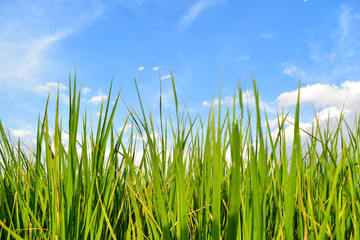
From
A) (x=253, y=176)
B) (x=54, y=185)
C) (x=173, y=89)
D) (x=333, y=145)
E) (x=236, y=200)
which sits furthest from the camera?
(x=333, y=145)

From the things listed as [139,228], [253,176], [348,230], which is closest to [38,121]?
[139,228]

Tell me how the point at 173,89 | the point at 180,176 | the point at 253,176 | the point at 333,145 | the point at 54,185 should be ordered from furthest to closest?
1. the point at 333,145
2. the point at 54,185
3. the point at 173,89
4. the point at 180,176
5. the point at 253,176

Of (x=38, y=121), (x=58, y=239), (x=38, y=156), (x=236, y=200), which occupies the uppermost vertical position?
(x=38, y=121)

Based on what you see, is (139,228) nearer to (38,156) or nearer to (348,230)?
(38,156)

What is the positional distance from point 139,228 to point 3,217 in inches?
28.4

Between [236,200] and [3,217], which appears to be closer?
[236,200]

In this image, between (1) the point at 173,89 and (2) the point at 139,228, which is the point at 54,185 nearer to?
(2) the point at 139,228

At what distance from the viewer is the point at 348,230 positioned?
4.37 feet

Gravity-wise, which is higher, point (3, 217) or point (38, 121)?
point (38, 121)

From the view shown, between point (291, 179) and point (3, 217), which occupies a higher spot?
point (291, 179)

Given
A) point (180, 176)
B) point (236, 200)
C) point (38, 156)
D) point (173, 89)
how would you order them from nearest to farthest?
1. point (236, 200)
2. point (180, 176)
3. point (173, 89)
4. point (38, 156)

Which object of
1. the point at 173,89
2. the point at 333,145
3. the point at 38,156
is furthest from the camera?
the point at 333,145

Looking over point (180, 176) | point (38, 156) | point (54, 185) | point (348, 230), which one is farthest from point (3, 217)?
point (348, 230)

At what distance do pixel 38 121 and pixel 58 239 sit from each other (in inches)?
20.7
